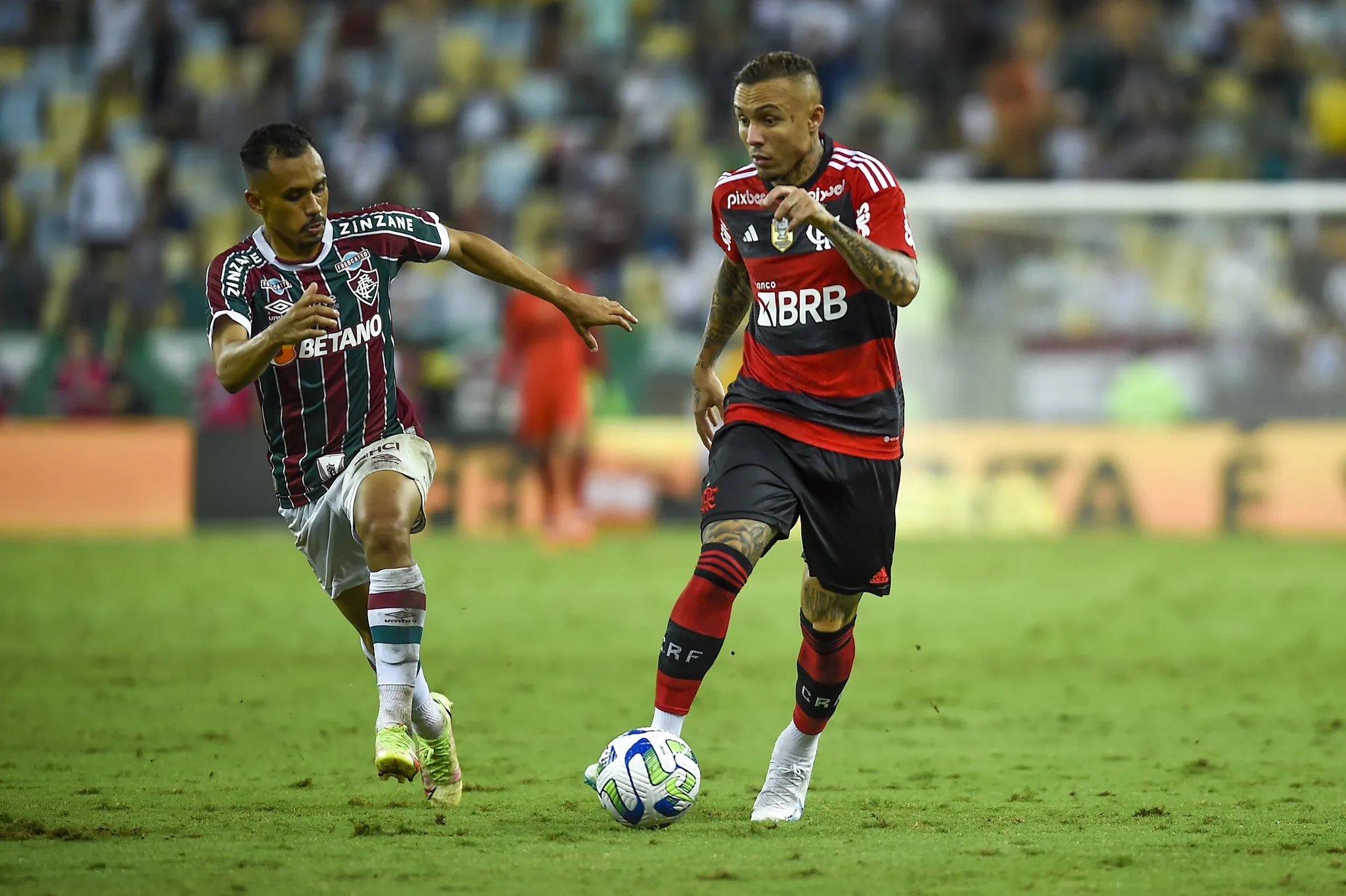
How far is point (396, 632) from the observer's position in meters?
6.07

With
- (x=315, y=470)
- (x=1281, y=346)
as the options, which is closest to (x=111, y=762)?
(x=315, y=470)

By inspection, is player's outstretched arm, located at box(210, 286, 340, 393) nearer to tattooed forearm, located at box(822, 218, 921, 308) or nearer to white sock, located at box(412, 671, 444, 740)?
white sock, located at box(412, 671, 444, 740)

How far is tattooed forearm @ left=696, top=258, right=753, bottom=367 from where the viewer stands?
254 inches

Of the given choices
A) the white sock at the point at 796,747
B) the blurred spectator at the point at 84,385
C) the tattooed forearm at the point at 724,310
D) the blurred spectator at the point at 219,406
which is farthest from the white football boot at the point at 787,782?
the blurred spectator at the point at 84,385

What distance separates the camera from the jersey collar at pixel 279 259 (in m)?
6.38

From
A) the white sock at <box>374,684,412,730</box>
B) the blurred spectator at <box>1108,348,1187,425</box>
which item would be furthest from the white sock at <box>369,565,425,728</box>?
the blurred spectator at <box>1108,348,1187,425</box>

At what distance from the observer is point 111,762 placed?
275 inches

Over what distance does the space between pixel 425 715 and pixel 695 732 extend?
2010 millimetres

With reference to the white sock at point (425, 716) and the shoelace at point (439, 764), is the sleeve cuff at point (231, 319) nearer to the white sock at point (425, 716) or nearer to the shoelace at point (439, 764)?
the white sock at point (425, 716)

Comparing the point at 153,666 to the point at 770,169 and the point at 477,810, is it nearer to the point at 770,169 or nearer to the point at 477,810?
the point at 477,810

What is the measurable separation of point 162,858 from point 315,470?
1.70 m

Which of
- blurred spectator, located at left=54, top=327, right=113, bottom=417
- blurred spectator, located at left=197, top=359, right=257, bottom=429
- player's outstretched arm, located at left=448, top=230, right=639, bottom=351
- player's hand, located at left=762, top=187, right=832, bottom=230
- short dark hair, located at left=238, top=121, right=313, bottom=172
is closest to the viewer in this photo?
player's hand, located at left=762, top=187, right=832, bottom=230

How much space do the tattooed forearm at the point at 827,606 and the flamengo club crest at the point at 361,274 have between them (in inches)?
71.7

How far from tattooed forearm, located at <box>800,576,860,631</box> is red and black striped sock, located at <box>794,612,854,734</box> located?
0.02 m
